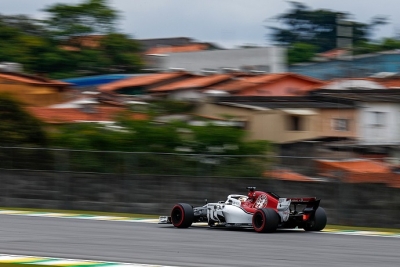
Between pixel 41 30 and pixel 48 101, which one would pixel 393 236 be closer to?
pixel 48 101

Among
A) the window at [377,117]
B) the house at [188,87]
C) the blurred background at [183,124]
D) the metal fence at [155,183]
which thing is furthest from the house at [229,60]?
the metal fence at [155,183]

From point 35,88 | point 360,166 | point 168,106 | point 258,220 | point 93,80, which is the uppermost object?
point 93,80

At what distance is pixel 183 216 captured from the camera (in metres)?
16.7

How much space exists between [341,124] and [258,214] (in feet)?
89.0

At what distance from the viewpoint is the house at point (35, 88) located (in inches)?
1905

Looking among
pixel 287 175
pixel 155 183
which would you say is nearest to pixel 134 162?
pixel 155 183

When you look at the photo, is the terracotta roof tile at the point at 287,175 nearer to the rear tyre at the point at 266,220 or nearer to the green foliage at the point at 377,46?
the rear tyre at the point at 266,220

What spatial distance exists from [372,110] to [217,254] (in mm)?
30276

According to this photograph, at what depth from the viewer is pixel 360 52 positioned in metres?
73.6

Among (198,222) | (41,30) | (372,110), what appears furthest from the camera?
(41,30)

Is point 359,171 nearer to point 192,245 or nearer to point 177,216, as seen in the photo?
point 177,216

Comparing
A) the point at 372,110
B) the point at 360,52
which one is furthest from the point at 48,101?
the point at 360,52

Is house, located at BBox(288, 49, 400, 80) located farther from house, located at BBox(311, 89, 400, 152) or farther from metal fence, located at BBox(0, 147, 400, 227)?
metal fence, located at BBox(0, 147, 400, 227)

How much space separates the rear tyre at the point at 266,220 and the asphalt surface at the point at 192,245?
0.17 meters
